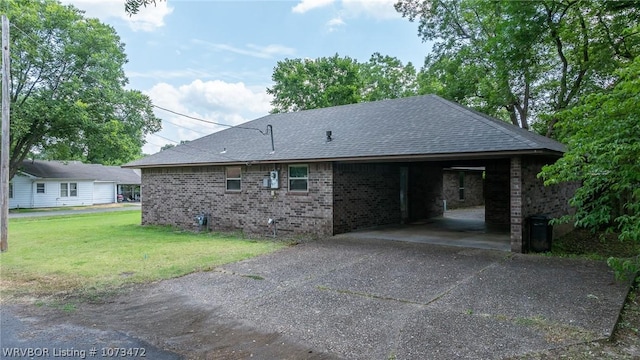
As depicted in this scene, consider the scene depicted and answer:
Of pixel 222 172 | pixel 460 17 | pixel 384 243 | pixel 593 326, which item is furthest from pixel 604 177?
pixel 460 17

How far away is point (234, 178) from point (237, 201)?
2.72 ft

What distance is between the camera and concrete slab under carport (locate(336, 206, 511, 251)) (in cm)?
1008

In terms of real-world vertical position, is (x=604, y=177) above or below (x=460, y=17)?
below

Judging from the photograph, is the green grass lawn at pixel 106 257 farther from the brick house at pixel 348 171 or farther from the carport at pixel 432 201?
the carport at pixel 432 201

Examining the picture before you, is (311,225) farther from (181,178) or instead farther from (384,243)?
(181,178)

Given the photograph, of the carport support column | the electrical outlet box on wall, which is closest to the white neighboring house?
the electrical outlet box on wall

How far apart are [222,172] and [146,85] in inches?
201

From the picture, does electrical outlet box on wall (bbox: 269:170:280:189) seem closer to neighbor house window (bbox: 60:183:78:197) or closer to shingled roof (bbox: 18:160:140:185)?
shingled roof (bbox: 18:160:140:185)

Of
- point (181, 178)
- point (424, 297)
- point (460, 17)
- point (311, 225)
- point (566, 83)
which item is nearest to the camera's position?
point (424, 297)

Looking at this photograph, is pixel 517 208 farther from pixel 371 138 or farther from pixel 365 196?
pixel 365 196

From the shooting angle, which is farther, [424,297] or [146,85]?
[146,85]

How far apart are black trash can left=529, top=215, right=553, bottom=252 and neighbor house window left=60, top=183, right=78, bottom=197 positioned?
34.0 meters

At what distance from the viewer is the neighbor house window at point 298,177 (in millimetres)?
12086

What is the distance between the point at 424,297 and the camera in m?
5.72
